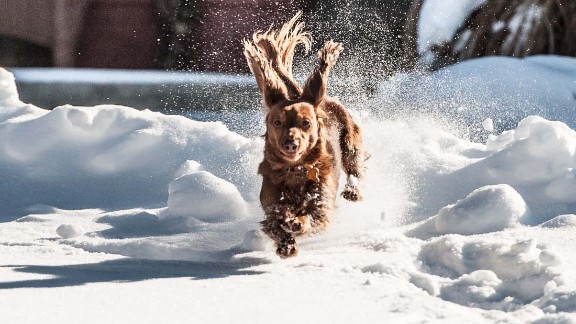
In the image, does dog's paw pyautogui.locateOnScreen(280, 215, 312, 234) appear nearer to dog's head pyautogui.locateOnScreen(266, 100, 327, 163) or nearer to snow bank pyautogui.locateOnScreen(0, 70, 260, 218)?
dog's head pyautogui.locateOnScreen(266, 100, 327, 163)

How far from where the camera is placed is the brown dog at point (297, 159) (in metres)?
4.25

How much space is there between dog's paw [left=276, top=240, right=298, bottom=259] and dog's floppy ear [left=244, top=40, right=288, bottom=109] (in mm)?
698

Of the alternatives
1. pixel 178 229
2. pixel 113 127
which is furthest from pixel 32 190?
pixel 178 229

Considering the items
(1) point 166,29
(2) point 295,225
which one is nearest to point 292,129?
(2) point 295,225

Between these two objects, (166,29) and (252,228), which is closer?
(252,228)

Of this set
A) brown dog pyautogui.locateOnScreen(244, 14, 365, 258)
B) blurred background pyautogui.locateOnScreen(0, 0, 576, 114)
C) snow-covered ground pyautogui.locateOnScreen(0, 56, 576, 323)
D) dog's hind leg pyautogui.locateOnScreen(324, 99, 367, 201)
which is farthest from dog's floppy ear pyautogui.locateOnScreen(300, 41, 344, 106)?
blurred background pyautogui.locateOnScreen(0, 0, 576, 114)

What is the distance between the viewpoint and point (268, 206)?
4.42 m

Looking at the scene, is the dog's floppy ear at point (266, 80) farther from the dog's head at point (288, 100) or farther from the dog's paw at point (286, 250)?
the dog's paw at point (286, 250)

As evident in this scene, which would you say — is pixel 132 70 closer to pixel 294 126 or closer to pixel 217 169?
pixel 217 169

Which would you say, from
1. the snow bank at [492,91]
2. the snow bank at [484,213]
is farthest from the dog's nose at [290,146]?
the snow bank at [492,91]

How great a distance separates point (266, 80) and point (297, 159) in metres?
0.45

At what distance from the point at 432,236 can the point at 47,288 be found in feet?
6.28

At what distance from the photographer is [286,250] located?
4.16 metres

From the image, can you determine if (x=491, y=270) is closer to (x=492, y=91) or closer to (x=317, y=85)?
(x=317, y=85)
